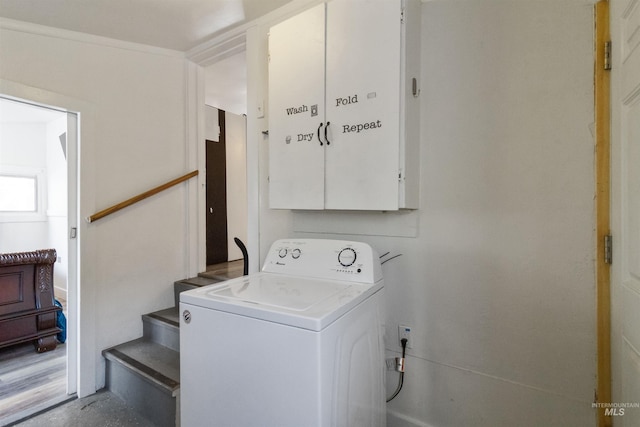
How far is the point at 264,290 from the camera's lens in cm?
116

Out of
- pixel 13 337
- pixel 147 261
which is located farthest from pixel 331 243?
pixel 13 337

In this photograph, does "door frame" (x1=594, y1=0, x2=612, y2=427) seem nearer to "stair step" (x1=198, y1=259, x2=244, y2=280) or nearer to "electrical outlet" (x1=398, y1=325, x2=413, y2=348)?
"electrical outlet" (x1=398, y1=325, x2=413, y2=348)

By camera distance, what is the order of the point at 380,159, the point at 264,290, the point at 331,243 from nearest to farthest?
the point at 264,290, the point at 380,159, the point at 331,243

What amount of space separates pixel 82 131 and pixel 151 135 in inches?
17.0

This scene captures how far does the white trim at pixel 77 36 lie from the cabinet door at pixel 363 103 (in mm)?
1562

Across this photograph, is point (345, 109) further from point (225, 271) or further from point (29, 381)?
point (29, 381)

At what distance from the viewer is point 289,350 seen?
2.89 feet

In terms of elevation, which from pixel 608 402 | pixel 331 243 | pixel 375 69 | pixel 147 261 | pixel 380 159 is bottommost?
pixel 608 402

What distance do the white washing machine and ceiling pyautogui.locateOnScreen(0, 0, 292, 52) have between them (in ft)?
5.33

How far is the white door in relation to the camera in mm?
802

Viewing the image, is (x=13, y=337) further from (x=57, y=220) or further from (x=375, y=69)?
(x=375, y=69)

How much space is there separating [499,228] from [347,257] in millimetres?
651

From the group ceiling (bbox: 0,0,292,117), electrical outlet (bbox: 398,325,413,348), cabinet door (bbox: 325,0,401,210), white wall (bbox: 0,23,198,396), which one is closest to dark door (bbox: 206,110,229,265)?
white wall (bbox: 0,23,198,396)

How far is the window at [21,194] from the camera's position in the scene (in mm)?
4117
